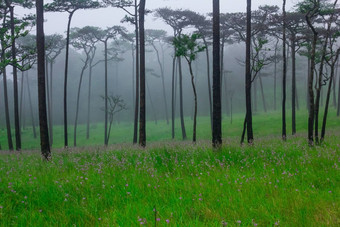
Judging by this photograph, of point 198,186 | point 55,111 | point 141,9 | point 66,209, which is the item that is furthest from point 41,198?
point 55,111

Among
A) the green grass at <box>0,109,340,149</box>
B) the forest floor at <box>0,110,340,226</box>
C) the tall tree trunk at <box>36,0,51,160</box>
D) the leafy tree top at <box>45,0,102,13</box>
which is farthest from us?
the green grass at <box>0,109,340,149</box>

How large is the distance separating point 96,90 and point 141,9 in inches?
2778

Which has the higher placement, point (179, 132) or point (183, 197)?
point (183, 197)

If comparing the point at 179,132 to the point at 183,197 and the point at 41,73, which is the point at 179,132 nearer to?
the point at 41,73

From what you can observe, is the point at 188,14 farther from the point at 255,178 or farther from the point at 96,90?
the point at 96,90

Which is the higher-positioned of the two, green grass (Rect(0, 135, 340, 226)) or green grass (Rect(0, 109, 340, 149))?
green grass (Rect(0, 135, 340, 226))

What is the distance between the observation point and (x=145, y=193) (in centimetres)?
454

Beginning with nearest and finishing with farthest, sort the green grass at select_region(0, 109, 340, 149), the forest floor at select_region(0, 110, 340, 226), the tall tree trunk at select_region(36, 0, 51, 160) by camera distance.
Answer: the forest floor at select_region(0, 110, 340, 226) < the tall tree trunk at select_region(36, 0, 51, 160) < the green grass at select_region(0, 109, 340, 149)

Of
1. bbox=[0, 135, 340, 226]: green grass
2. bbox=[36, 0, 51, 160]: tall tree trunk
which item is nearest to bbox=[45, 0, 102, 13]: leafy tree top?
bbox=[36, 0, 51, 160]: tall tree trunk

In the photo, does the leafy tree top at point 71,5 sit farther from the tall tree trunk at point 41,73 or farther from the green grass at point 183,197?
the green grass at point 183,197

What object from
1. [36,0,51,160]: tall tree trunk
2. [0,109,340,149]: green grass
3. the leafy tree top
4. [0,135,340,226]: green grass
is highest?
the leafy tree top

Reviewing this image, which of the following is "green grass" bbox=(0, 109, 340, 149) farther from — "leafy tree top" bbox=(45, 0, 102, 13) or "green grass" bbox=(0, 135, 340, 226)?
"green grass" bbox=(0, 135, 340, 226)

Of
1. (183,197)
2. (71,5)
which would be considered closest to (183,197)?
(183,197)

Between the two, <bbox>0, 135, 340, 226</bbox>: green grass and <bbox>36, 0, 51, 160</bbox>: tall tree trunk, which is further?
<bbox>36, 0, 51, 160</bbox>: tall tree trunk
